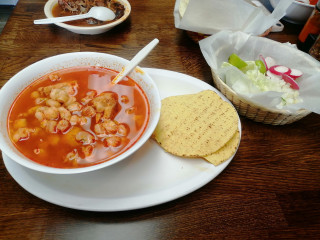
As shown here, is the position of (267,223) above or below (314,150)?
below

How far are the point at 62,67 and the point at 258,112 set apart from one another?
48.9 inches

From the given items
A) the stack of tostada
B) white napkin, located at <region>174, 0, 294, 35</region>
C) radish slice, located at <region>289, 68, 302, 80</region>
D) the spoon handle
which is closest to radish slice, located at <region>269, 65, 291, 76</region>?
radish slice, located at <region>289, 68, 302, 80</region>

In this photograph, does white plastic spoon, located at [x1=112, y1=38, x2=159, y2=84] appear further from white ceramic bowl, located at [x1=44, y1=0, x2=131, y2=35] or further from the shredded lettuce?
white ceramic bowl, located at [x1=44, y1=0, x2=131, y2=35]

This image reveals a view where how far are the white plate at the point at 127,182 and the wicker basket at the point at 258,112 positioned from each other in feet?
1.57

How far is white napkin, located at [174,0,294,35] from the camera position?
77.8 inches

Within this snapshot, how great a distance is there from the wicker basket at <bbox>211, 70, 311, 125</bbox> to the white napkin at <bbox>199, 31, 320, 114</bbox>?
0.03 metres

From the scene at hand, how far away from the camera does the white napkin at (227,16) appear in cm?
198

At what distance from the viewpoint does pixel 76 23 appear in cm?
221

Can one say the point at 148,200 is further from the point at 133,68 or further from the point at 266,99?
the point at 266,99

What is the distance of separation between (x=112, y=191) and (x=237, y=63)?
4.29ft

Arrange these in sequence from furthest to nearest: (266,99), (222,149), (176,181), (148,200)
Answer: (266,99), (222,149), (176,181), (148,200)

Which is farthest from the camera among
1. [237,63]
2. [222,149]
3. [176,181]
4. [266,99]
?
[237,63]

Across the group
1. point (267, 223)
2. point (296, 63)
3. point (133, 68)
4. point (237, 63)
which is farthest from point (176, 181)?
point (296, 63)

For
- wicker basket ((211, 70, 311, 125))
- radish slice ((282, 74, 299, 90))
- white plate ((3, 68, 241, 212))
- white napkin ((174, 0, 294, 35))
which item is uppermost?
white napkin ((174, 0, 294, 35))
